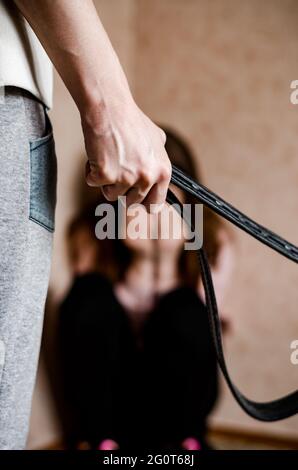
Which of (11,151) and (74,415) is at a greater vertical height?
(11,151)

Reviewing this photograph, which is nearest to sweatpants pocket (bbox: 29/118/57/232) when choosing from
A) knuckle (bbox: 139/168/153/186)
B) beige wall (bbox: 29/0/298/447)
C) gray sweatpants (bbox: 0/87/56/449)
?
gray sweatpants (bbox: 0/87/56/449)

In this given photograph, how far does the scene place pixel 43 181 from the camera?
0.61 metres

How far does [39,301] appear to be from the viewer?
63 cm

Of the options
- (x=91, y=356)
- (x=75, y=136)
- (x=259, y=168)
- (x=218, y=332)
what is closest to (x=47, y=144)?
(x=218, y=332)

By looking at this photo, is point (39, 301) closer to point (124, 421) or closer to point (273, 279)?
point (124, 421)

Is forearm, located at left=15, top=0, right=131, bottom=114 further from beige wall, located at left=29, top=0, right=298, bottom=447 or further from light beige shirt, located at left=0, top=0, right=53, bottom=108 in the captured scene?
beige wall, located at left=29, top=0, right=298, bottom=447

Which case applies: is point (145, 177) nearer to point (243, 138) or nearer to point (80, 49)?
point (80, 49)

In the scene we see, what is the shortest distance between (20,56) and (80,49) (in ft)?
0.21

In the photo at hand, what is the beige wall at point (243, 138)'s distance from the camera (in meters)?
1.85

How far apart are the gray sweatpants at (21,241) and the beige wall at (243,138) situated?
1130mm

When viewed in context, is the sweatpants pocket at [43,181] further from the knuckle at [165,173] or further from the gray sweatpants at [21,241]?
the knuckle at [165,173]

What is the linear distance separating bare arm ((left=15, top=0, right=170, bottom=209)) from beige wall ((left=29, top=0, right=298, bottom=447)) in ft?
3.88

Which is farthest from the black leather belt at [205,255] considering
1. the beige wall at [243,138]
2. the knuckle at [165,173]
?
the beige wall at [243,138]

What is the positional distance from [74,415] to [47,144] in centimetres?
138
